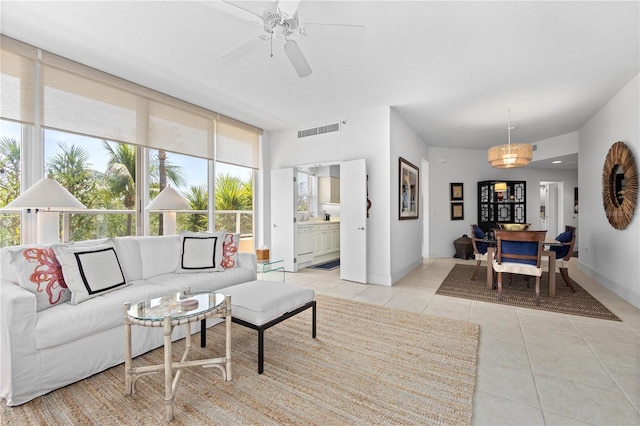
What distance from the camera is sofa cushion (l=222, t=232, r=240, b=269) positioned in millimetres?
3232

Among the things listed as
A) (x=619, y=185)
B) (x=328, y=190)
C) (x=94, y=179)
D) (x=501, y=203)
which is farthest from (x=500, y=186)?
(x=94, y=179)

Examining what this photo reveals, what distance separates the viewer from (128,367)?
177 centimetres

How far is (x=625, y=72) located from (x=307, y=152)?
14.1 ft

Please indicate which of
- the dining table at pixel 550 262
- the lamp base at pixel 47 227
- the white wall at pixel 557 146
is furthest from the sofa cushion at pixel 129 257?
the white wall at pixel 557 146

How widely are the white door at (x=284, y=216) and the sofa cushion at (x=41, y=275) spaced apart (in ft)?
11.7

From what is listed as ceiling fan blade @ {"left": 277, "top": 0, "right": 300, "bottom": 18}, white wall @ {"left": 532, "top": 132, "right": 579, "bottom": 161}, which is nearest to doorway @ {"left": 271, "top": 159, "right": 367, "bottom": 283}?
ceiling fan blade @ {"left": 277, "top": 0, "right": 300, "bottom": 18}

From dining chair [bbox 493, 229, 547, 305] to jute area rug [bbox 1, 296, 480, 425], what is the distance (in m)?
1.45

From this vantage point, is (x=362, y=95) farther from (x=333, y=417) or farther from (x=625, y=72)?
(x=333, y=417)

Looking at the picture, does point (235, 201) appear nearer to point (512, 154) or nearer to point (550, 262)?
point (512, 154)

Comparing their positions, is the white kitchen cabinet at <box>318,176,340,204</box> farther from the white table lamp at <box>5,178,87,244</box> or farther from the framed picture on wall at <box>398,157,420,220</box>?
the white table lamp at <box>5,178,87,244</box>

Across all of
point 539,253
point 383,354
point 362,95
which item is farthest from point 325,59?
point 539,253

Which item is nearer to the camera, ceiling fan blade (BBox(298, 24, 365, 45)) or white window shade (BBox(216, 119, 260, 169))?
ceiling fan blade (BBox(298, 24, 365, 45))

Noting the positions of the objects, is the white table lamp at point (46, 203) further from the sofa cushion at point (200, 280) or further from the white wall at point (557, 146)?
the white wall at point (557, 146)

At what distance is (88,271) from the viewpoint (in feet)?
7.22
